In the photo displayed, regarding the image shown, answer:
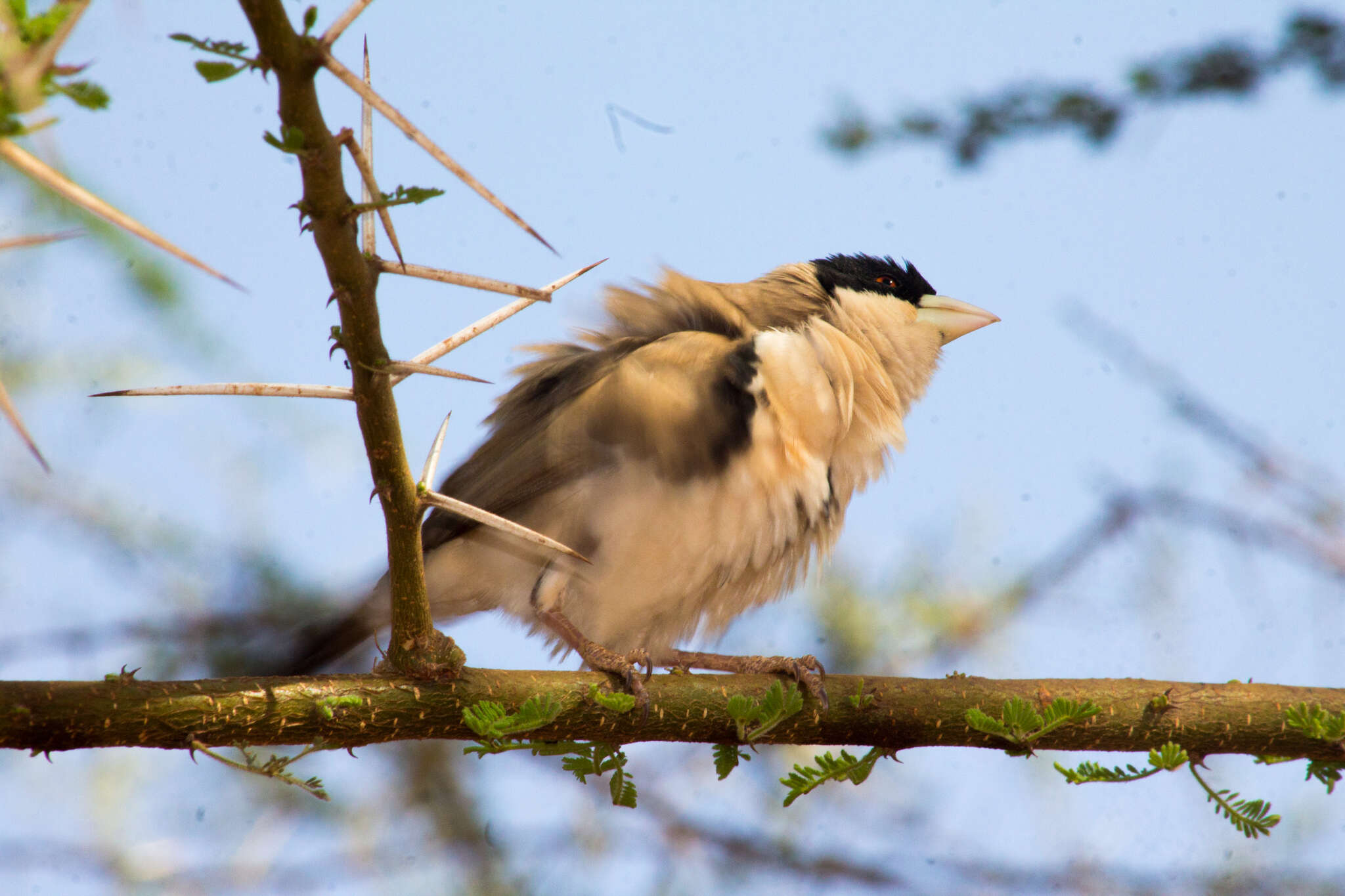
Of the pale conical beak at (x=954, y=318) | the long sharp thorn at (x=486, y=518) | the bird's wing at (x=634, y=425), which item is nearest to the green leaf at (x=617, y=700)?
the long sharp thorn at (x=486, y=518)

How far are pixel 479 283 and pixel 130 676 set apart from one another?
2.85 feet

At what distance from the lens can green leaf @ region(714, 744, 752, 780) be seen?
2.03 meters

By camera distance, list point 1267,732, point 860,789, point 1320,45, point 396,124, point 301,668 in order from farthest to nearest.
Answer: point 860,789, point 1320,45, point 301,668, point 1267,732, point 396,124

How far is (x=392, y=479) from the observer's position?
149cm

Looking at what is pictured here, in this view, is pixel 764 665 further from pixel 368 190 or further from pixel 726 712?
pixel 368 190

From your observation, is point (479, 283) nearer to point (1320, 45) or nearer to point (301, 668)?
point (301, 668)

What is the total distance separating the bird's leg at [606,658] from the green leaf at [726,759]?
0.17m

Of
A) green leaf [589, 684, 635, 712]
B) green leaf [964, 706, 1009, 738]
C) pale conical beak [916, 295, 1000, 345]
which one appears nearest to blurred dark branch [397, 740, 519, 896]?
green leaf [589, 684, 635, 712]

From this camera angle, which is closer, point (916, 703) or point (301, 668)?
point (916, 703)

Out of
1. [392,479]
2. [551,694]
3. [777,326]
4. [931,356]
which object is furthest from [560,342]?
[392,479]

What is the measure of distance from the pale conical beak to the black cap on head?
0.22ft

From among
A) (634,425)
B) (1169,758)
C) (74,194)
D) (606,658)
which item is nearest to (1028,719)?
(1169,758)

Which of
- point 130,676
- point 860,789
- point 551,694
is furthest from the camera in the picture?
point 860,789

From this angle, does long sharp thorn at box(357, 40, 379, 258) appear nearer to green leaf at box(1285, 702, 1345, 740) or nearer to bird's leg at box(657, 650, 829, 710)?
bird's leg at box(657, 650, 829, 710)
